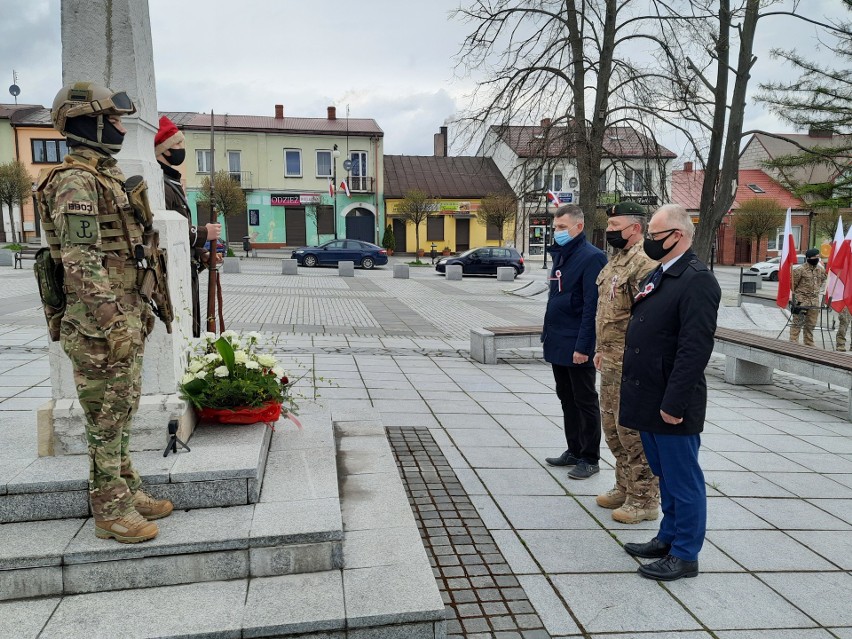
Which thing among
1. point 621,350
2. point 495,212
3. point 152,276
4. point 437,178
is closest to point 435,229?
point 437,178

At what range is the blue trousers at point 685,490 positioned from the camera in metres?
3.43

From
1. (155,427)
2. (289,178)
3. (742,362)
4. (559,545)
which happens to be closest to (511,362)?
(742,362)

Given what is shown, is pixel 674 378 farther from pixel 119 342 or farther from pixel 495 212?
pixel 495 212

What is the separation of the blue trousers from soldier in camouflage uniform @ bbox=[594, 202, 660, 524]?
58cm

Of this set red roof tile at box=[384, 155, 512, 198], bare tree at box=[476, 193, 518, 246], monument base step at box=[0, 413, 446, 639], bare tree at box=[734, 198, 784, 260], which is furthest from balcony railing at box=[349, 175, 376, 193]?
monument base step at box=[0, 413, 446, 639]

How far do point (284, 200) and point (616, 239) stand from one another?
41.1m

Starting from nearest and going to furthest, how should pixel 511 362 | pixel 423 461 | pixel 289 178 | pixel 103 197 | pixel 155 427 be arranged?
pixel 103 197 → pixel 155 427 → pixel 423 461 → pixel 511 362 → pixel 289 178

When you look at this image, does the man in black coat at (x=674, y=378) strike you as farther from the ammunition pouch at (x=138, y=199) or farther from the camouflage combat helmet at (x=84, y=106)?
the camouflage combat helmet at (x=84, y=106)

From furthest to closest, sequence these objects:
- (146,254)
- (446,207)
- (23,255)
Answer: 1. (446,207)
2. (23,255)
3. (146,254)

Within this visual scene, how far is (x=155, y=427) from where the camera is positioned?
3752 millimetres

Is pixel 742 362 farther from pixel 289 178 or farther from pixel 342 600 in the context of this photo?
pixel 289 178

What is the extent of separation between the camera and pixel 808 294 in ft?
39.3

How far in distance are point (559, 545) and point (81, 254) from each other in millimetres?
2883

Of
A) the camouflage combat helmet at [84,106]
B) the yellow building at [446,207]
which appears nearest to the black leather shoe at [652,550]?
the camouflage combat helmet at [84,106]
